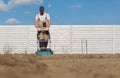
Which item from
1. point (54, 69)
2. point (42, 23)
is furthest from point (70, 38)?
point (54, 69)

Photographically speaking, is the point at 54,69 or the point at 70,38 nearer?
the point at 54,69

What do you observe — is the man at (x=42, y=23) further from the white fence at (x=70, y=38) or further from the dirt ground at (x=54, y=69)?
the white fence at (x=70, y=38)

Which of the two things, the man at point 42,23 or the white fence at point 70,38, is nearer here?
the man at point 42,23

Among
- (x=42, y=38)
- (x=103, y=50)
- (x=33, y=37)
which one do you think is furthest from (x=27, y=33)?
(x=42, y=38)

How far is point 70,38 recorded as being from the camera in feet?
99.7

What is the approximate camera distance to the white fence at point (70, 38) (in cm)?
3016

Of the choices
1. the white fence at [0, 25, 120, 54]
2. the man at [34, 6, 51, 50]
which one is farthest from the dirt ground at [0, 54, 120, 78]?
the white fence at [0, 25, 120, 54]

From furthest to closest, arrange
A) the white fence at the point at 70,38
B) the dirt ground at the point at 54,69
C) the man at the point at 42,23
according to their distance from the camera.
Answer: the white fence at the point at 70,38
the man at the point at 42,23
the dirt ground at the point at 54,69

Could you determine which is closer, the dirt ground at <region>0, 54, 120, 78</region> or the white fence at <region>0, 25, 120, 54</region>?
the dirt ground at <region>0, 54, 120, 78</region>

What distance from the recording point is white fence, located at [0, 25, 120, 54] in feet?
98.9

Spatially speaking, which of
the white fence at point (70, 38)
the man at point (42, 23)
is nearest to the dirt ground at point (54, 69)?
the man at point (42, 23)

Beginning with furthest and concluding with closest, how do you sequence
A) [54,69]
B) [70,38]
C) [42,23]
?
[70,38]
[42,23]
[54,69]

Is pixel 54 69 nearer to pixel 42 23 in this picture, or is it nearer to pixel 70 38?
pixel 42 23

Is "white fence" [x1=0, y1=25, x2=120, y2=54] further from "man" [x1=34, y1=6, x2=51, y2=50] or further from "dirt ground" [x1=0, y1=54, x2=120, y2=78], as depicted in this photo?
"dirt ground" [x1=0, y1=54, x2=120, y2=78]
